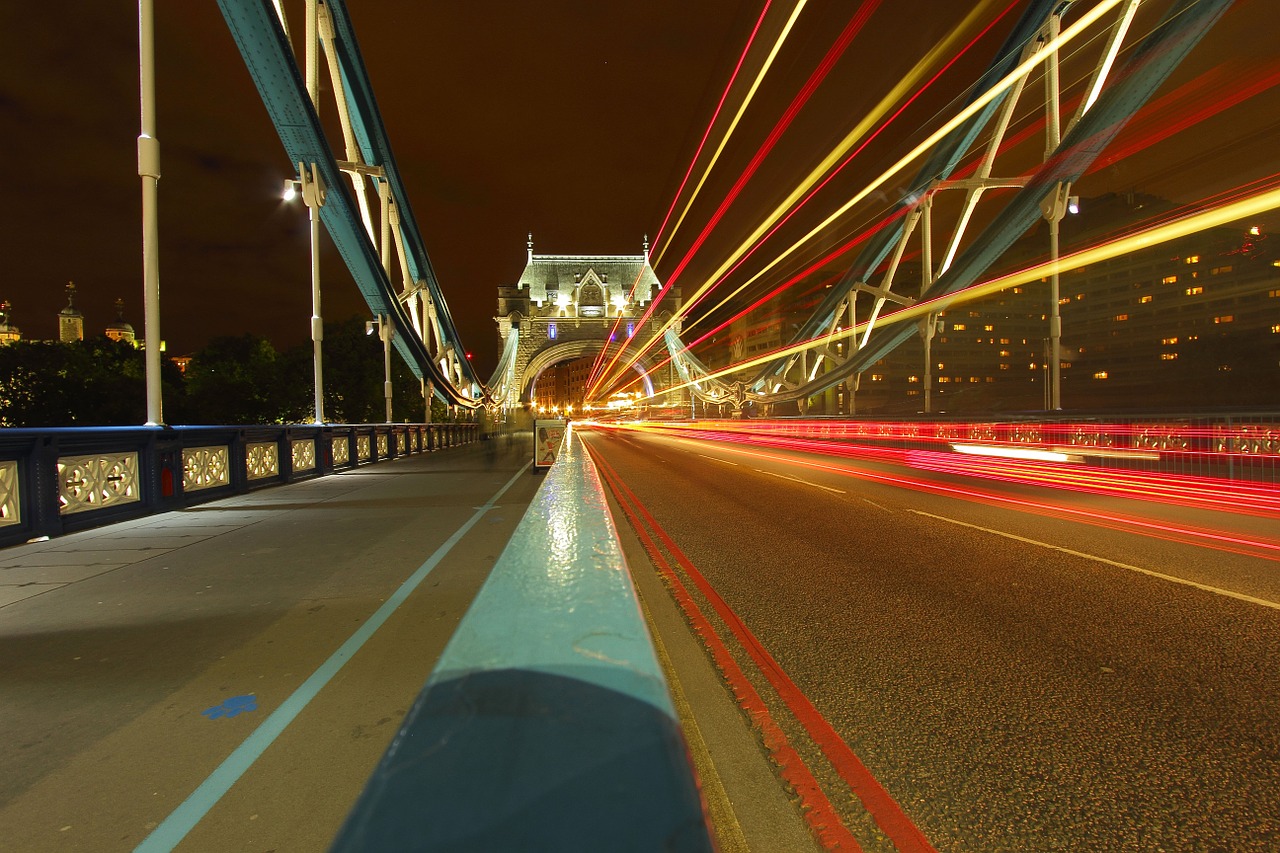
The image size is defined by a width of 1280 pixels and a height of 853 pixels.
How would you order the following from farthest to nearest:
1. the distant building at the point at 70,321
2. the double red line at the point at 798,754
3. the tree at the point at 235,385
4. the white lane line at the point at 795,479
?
Result: the distant building at the point at 70,321
the tree at the point at 235,385
the white lane line at the point at 795,479
the double red line at the point at 798,754

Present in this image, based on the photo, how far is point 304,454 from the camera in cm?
1572

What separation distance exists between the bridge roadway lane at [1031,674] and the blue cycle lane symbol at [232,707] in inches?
103

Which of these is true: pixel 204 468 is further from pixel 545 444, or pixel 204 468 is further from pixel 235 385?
pixel 235 385

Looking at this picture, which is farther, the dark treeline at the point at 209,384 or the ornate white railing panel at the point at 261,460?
the dark treeline at the point at 209,384

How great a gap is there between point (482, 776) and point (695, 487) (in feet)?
40.9

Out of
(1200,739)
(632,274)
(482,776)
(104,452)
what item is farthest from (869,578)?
(632,274)

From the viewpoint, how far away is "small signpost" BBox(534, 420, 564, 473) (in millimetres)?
17625

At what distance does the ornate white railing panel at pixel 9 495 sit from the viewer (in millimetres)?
7223

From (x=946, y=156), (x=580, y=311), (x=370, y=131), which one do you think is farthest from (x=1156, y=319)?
(x=580, y=311)

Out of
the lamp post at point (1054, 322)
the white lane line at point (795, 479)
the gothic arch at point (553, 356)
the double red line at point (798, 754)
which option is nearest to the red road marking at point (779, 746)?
the double red line at point (798, 754)

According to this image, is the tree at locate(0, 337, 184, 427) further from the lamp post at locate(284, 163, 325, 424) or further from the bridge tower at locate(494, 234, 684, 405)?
the bridge tower at locate(494, 234, 684, 405)

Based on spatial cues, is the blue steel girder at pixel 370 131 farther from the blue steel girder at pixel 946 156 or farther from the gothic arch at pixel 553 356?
the gothic arch at pixel 553 356

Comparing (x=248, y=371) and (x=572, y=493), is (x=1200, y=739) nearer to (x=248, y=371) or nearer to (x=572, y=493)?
(x=572, y=493)

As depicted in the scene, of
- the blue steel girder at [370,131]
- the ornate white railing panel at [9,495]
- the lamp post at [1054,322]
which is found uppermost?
the blue steel girder at [370,131]
